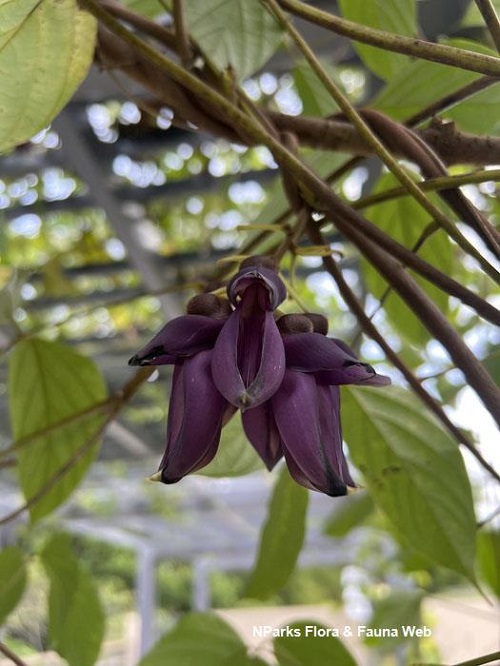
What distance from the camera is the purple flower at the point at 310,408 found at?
0.21 m

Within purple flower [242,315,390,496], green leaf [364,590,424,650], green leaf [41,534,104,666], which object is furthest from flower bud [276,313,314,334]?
green leaf [364,590,424,650]

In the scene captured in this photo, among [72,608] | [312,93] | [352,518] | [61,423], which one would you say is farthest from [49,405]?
[352,518]

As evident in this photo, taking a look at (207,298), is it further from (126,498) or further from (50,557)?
(126,498)

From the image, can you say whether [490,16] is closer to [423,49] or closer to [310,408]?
[423,49]

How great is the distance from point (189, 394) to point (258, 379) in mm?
20

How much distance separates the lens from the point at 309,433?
0.21 m

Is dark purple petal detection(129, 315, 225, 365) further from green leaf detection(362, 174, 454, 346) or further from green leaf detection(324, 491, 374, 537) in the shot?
green leaf detection(324, 491, 374, 537)

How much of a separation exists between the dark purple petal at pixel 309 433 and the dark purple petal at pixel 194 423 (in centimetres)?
2

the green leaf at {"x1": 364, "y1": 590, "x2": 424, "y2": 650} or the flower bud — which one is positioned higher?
the flower bud

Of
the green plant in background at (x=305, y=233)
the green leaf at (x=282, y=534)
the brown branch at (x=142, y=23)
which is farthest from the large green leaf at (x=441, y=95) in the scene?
the green leaf at (x=282, y=534)

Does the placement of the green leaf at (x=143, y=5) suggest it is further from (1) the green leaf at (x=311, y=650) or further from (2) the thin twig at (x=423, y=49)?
(1) the green leaf at (x=311, y=650)

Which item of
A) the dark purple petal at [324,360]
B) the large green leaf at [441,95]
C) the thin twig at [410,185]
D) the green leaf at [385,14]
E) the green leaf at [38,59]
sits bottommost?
the dark purple petal at [324,360]

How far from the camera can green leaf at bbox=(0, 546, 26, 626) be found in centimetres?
50

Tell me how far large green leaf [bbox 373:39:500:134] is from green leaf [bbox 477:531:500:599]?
33cm
